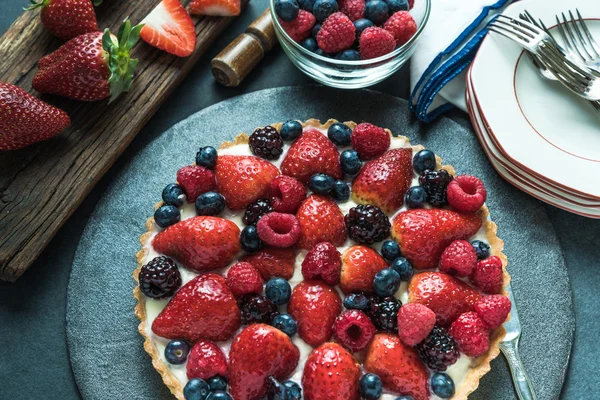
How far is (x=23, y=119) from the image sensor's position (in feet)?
9.17

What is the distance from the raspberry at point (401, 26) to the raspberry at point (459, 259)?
101cm

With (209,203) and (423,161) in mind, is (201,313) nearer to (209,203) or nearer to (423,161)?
(209,203)

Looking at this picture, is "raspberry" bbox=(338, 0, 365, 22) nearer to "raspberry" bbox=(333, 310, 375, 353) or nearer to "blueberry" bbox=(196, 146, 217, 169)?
"blueberry" bbox=(196, 146, 217, 169)

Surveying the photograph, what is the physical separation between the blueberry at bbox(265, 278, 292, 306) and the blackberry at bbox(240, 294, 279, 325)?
2cm

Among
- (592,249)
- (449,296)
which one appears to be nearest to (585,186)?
(592,249)

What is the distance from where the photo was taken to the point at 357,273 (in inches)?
93.2

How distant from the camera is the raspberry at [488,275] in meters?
2.39

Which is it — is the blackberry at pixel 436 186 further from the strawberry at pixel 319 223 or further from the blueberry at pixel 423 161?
the strawberry at pixel 319 223

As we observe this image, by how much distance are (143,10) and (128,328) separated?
5.09ft

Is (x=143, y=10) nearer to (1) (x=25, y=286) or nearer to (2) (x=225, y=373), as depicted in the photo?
(1) (x=25, y=286)

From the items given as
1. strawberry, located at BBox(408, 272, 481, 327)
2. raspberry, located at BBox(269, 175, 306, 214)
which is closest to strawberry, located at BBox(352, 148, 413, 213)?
raspberry, located at BBox(269, 175, 306, 214)

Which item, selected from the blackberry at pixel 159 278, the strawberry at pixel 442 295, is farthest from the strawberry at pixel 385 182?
the blackberry at pixel 159 278

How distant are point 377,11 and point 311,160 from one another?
2.62ft

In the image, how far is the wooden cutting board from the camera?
278 centimetres
